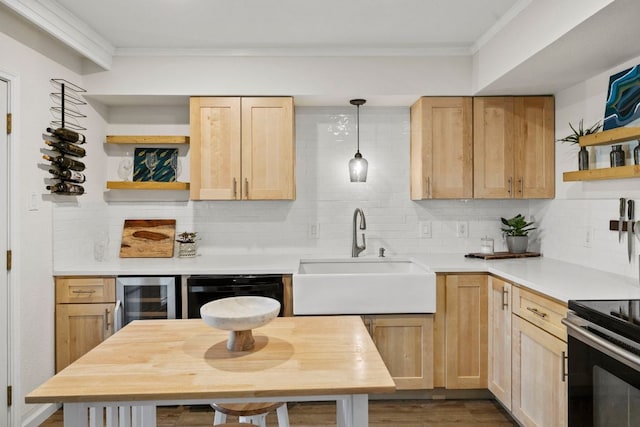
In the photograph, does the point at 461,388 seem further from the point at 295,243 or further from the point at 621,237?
the point at 295,243

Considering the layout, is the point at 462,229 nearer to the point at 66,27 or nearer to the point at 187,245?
the point at 187,245

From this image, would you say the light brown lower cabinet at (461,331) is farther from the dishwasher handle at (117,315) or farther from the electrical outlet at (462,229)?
the dishwasher handle at (117,315)

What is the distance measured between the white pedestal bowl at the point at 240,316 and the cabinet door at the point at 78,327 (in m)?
1.67

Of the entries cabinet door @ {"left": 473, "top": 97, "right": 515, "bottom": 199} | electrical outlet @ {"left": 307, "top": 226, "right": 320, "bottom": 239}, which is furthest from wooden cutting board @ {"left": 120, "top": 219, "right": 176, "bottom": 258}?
cabinet door @ {"left": 473, "top": 97, "right": 515, "bottom": 199}

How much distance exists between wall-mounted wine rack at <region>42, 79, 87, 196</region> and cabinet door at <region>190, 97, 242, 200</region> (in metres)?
0.76

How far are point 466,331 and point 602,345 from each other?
133 cm

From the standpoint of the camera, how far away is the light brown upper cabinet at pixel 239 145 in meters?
3.22

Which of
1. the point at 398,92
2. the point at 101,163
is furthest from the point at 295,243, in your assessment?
the point at 101,163

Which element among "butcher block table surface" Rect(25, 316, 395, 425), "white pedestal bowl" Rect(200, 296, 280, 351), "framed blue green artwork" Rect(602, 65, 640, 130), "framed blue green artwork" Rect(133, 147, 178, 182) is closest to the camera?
"butcher block table surface" Rect(25, 316, 395, 425)

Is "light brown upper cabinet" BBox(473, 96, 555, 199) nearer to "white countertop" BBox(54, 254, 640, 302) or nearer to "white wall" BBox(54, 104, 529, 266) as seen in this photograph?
"white wall" BBox(54, 104, 529, 266)

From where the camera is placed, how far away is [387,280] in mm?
2822

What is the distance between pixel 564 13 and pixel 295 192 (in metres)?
2.12

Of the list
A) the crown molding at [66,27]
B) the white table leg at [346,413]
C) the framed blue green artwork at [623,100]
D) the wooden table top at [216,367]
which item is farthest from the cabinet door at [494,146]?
the crown molding at [66,27]

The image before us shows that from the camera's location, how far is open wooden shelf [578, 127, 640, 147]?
220cm
